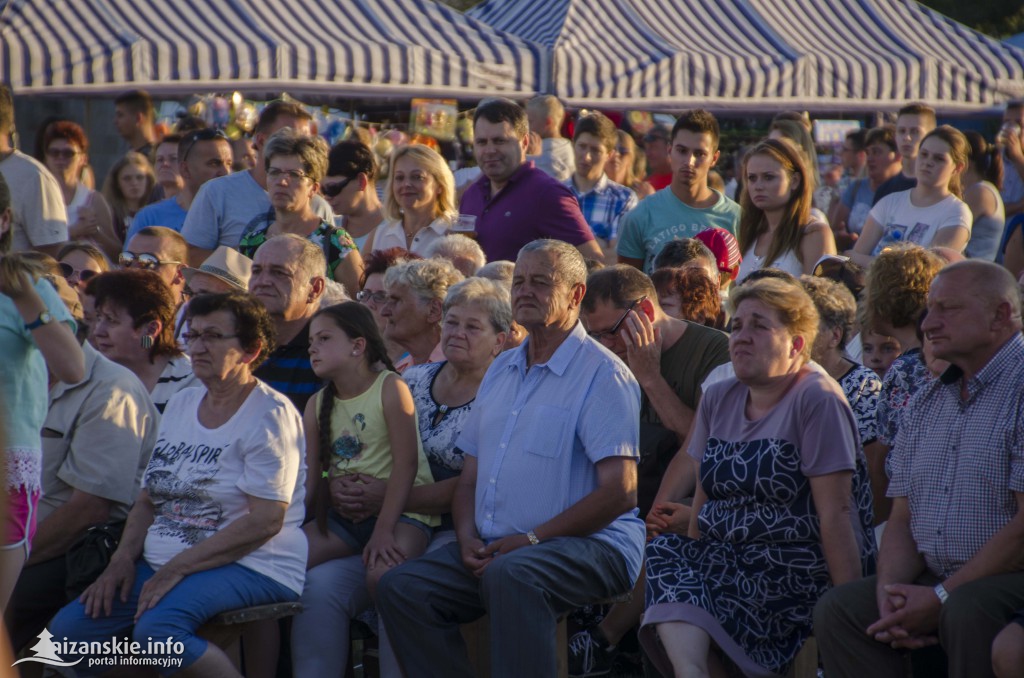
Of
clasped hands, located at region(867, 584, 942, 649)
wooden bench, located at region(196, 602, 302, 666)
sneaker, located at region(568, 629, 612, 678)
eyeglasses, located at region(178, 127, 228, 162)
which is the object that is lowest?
sneaker, located at region(568, 629, 612, 678)

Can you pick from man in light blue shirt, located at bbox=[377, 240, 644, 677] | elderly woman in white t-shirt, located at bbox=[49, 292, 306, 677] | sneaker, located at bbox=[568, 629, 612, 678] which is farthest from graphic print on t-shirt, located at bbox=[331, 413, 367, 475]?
sneaker, located at bbox=[568, 629, 612, 678]

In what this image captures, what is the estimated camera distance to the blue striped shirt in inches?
165

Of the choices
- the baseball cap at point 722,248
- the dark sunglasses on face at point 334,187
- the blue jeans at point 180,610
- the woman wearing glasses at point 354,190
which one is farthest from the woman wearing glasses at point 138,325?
the baseball cap at point 722,248

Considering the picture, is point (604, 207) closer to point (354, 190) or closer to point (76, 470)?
point (354, 190)

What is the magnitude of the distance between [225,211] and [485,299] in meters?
2.39

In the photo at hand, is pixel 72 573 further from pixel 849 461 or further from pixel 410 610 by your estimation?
pixel 849 461

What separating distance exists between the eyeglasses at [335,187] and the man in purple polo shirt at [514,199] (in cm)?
83

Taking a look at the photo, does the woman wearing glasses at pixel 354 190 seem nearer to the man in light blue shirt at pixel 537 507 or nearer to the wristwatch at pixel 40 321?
the man in light blue shirt at pixel 537 507

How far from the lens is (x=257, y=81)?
9516 mm

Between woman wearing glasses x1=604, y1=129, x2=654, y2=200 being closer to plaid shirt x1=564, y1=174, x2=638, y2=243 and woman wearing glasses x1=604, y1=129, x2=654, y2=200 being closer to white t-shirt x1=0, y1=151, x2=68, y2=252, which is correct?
plaid shirt x1=564, y1=174, x2=638, y2=243

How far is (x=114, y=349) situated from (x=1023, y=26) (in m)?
19.8

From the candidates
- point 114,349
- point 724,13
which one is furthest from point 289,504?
point 724,13

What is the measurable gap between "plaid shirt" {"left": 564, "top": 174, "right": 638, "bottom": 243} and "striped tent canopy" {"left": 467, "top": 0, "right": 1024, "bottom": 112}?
2324 millimetres

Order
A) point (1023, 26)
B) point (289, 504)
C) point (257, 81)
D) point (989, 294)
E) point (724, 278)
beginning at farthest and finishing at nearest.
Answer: point (1023, 26) < point (257, 81) < point (724, 278) < point (289, 504) < point (989, 294)
